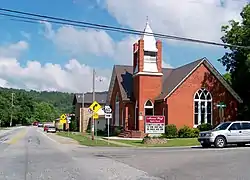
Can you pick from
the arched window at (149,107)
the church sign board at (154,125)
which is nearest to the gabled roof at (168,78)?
the arched window at (149,107)

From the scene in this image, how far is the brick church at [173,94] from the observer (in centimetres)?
4500

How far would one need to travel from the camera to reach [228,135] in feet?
93.0

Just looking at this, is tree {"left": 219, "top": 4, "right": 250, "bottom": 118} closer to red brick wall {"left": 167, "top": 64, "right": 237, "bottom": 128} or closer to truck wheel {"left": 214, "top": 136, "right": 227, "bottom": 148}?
red brick wall {"left": 167, "top": 64, "right": 237, "bottom": 128}

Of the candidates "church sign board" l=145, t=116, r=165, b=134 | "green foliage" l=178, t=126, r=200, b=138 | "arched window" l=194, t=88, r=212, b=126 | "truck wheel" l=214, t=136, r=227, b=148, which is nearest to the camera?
"truck wheel" l=214, t=136, r=227, b=148

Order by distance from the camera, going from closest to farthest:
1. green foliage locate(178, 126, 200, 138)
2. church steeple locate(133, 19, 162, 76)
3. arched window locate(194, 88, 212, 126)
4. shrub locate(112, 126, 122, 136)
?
1. green foliage locate(178, 126, 200, 138)
2. arched window locate(194, 88, 212, 126)
3. church steeple locate(133, 19, 162, 76)
4. shrub locate(112, 126, 122, 136)

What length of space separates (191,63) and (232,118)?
7.74 metres

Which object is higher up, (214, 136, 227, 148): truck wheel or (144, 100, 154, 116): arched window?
(144, 100, 154, 116): arched window

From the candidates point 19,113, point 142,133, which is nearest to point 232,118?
point 142,133

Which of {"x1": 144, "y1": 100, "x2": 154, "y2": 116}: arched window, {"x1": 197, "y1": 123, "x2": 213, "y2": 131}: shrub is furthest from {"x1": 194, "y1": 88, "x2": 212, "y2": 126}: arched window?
{"x1": 144, "y1": 100, "x2": 154, "y2": 116}: arched window

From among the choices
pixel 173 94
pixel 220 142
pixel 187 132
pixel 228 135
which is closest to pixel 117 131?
pixel 173 94

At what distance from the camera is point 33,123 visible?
643 ft

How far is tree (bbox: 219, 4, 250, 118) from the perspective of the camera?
42.9 m

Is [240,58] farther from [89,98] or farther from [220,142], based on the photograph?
[89,98]

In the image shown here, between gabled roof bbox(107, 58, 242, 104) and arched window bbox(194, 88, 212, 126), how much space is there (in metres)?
2.29
